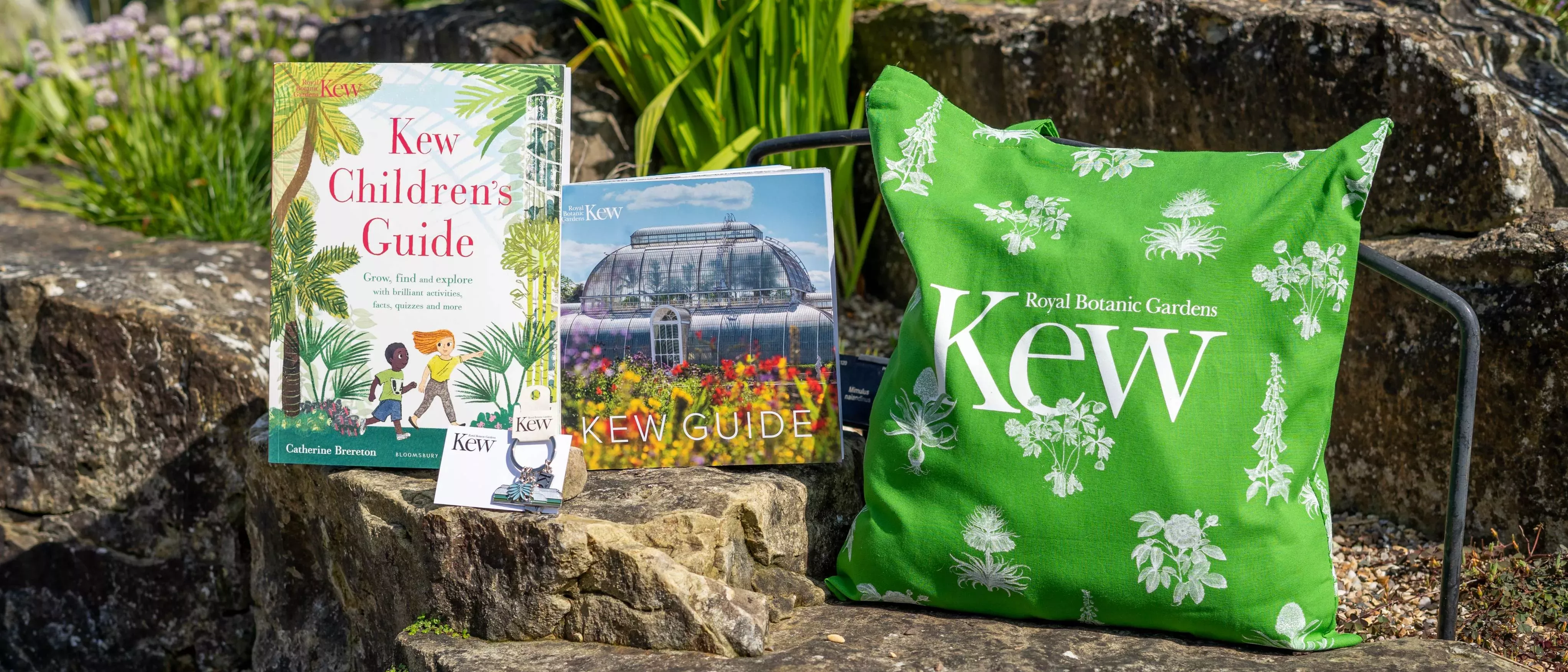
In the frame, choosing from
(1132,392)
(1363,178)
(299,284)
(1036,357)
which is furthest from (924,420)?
(299,284)

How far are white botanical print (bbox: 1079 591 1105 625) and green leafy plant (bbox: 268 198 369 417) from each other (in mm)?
1161

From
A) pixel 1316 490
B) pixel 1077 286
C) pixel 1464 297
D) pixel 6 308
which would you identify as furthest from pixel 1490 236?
pixel 6 308

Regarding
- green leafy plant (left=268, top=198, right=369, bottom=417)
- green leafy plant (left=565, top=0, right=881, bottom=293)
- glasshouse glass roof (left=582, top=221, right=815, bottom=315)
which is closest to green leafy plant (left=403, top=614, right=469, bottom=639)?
green leafy plant (left=268, top=198, right=369, bottom=417)

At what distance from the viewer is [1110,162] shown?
162 cm

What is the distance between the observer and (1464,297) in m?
1.93

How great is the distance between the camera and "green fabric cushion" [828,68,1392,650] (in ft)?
4.85

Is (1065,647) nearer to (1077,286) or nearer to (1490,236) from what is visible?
(1077,286)

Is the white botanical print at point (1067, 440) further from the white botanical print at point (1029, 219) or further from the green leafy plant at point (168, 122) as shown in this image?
the green leafy plant at point (168, 122)

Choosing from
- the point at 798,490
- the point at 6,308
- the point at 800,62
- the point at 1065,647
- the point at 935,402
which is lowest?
the point at 1065,647

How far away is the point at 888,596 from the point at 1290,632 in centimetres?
54

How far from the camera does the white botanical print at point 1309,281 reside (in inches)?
58.4

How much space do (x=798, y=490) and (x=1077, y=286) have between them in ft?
1.79

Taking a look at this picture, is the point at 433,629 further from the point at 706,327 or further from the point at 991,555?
the point at 991,555

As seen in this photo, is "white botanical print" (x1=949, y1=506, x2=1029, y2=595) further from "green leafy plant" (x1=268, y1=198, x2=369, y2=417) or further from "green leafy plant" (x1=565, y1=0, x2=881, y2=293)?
"green leafy plant" (x1=565, y1=0, x2=881, y2=293)
